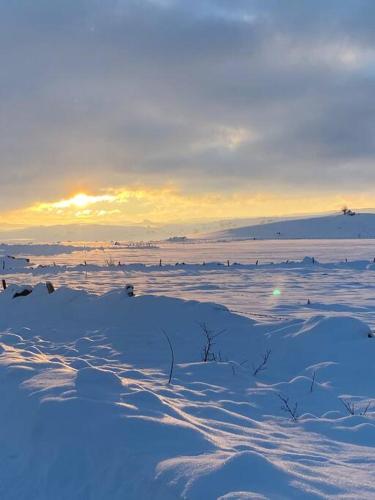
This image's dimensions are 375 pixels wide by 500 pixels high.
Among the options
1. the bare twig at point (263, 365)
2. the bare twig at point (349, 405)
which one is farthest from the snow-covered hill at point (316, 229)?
the bare twig at point (349, 405)

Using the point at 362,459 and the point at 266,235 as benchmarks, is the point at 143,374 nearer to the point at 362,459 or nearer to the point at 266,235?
the point at 362,459

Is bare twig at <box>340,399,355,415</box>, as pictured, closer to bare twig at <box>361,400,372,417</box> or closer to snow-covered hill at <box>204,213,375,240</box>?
bare twig at <box>361,400,372,417</box>

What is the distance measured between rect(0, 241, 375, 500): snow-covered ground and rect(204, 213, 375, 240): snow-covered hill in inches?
2024

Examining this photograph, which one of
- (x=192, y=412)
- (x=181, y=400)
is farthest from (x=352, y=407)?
(x=181, y=400)

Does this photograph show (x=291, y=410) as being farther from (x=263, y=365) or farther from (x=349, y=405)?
(x=263, y=365)

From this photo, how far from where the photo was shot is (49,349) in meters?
8.42

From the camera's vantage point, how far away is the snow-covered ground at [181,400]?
3.27 meters

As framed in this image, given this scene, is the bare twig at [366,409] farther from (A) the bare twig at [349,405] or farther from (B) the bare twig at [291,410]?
(B) the bare twig at [291,410]

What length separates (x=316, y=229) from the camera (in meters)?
70.1

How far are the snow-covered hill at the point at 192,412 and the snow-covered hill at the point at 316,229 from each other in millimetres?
52671

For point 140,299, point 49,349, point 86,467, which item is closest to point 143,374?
point 49,349

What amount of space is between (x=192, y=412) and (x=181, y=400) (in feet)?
1.74

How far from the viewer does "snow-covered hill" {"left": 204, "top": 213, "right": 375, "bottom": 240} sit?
62.8 metres

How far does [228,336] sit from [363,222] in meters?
65.5
